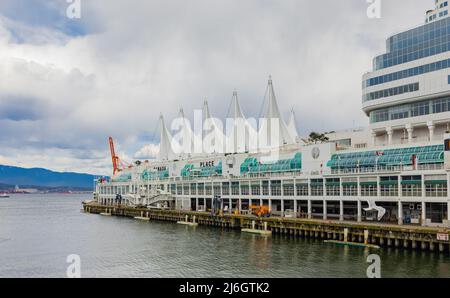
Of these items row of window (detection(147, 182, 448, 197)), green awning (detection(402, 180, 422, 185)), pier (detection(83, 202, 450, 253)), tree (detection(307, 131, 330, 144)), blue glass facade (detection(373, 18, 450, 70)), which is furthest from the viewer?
tree (detection(307, 131, 330, 144))

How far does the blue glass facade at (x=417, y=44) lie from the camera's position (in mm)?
66562

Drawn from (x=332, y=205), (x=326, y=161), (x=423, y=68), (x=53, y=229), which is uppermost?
(x=423, y=68)

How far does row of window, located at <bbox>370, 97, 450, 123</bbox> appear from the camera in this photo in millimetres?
67250

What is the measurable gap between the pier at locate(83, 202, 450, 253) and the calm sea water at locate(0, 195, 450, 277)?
232cm

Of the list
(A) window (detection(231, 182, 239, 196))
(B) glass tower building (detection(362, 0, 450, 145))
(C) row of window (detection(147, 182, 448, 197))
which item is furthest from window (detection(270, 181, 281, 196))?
(B) glass tower building (detection(362, 0, 450, 145))

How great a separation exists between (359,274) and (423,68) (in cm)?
4068

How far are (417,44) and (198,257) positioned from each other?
158ft

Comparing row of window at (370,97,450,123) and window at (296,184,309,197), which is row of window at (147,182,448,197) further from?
row of window at (370,97,450,123)

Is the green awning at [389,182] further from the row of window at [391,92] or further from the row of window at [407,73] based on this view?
the row of window at [407,73]

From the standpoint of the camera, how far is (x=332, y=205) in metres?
72.8

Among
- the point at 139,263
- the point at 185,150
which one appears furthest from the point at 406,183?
the point at 185,150

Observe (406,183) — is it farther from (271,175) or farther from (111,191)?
(111,191)

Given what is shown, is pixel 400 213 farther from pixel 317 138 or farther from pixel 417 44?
pixel 317 138

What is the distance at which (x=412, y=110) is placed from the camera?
71.4 m
